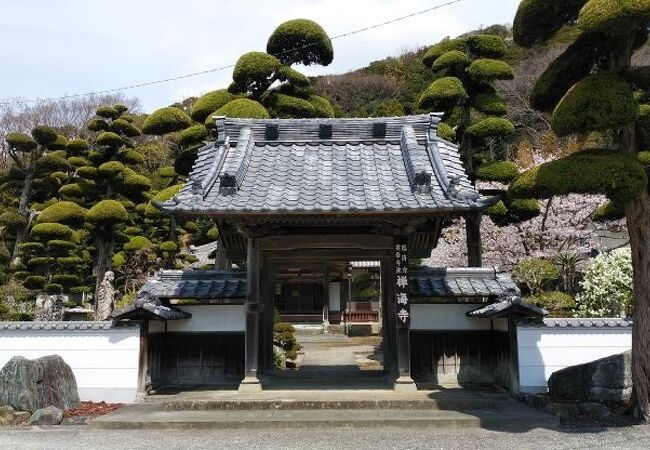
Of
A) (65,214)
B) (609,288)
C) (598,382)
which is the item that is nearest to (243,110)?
(65,214)

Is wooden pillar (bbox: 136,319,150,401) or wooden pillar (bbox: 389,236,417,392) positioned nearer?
wooden pillar (bbox: 389,236,417,392)

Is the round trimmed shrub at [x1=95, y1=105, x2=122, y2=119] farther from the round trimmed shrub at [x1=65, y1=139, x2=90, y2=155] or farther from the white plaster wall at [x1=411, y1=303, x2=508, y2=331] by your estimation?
the white plaster wall at [x1=411, y1=303, x2=508, y2=331]

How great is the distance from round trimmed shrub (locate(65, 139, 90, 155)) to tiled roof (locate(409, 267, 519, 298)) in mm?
18061

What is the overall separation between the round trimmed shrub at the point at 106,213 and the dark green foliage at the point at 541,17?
16.0 meters

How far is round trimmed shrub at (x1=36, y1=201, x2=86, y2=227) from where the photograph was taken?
21250 mm

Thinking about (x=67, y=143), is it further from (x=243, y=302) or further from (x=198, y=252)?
(x=243, y=302)

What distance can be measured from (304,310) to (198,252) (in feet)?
24.8

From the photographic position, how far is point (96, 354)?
10.1 metres

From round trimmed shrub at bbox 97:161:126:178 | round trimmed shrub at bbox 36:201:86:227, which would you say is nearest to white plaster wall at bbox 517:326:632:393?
round trimmed shrub at bbox 97:161:126:178

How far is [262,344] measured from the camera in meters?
11.5

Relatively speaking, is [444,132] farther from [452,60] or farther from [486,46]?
[486,46]

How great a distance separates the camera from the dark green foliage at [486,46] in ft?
60.6

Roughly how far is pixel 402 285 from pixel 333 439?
3473mm

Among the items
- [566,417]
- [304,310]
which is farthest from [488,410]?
[304,310]
